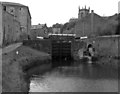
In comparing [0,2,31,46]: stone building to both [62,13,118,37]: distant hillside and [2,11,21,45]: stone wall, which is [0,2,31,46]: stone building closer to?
[2,11,21,45]: stone wall

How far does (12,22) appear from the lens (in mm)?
34062

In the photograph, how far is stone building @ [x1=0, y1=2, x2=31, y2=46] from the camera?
28500 millimetres

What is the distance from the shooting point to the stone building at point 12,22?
2850 cm

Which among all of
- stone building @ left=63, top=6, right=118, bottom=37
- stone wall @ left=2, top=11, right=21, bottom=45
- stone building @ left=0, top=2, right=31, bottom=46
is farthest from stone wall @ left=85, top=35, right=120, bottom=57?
stone wall @ left=2, top=11, right=21, bottom=45

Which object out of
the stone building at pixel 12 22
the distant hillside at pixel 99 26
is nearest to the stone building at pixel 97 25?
the distant hillside at pixel 99 26

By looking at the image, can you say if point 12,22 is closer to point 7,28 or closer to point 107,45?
point 7,28

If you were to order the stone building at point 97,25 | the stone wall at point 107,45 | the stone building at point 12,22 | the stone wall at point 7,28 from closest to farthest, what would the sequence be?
the stone building at point 12,22, the stone wall at point 7,28, the stone wall at point 107,45, the stone building at point 97,25

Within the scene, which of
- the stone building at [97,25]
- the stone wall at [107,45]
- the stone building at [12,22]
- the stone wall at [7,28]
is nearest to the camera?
the stone building at [12,22]

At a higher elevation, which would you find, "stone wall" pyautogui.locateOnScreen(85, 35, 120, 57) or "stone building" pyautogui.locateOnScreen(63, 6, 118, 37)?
"stone building" pyautogui.locateOnScreen(63, 6, 118, 37)

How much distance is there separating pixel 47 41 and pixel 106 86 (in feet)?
79.4

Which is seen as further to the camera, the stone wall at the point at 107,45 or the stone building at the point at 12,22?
the stone wall at the point at 107,45

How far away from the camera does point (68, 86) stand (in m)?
17.9

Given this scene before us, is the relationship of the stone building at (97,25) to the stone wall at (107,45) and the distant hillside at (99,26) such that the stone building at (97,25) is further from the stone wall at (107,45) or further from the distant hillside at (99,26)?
the stone wall at (107,45)

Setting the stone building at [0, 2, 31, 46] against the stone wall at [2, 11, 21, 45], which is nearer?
the stone building at [0, 2, 31, 46]
